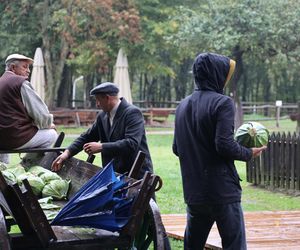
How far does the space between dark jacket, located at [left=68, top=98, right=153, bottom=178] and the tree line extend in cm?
1988

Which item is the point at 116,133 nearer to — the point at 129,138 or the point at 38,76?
the point at 129,138

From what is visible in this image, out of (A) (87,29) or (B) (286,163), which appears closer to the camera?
(B) (286,163)

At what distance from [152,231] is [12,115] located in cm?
223

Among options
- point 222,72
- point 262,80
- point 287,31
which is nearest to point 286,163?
point 222,72

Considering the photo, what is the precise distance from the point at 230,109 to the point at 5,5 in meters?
30.7

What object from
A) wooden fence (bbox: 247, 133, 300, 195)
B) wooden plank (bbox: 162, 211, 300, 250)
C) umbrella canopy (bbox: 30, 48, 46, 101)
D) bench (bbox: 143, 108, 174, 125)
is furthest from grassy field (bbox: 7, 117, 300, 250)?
bench (bbox: 143, 108, 174, 125)

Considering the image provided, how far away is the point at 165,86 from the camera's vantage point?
201 feet

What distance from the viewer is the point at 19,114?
6.55m

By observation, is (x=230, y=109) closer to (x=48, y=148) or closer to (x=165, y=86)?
(x=48, y=148)

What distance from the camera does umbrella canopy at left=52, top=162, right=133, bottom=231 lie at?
14.7ft

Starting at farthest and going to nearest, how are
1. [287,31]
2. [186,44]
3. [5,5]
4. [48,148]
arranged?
[5,5], [186,44], [287,31], [48,148]

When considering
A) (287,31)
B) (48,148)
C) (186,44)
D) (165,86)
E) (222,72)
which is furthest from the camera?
(165,86)

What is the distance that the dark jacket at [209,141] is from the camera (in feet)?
15.8

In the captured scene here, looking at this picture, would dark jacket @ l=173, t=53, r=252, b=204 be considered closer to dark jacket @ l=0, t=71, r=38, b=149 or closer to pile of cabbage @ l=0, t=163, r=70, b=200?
pile of cabbage @ l=0, t=163, r=70, b=200
